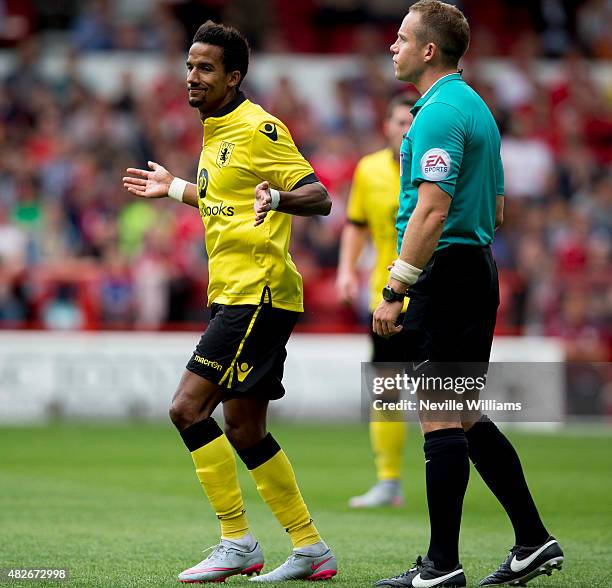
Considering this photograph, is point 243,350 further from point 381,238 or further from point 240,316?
point 381,238

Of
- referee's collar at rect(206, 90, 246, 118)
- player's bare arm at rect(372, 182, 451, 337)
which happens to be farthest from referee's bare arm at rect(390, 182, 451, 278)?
referee's collar at rect(206, 90, 246, 118)

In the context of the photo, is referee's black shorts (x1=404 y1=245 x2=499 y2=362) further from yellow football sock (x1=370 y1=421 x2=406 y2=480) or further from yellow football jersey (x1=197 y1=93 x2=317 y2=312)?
yellow football sock (x1=370 y1=421 x2=406 y2=480)

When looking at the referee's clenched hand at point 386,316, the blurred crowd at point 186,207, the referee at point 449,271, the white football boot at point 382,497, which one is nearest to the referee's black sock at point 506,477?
the referee at point 449,271

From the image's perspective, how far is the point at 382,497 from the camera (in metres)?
9.41

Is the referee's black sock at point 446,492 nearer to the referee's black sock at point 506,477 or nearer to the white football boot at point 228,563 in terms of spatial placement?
the referee's black sock at point 506,477

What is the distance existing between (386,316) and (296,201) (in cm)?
75

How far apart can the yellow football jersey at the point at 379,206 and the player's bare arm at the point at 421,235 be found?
12.7 ft

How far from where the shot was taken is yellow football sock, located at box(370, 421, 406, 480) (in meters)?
9.51

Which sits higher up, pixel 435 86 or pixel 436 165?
pixel 435 86

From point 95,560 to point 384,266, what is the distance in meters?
3.73

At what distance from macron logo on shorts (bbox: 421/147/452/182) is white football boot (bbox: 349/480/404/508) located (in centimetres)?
415

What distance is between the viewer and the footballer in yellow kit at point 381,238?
30.7ft

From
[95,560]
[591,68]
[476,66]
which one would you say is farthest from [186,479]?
[591,68]

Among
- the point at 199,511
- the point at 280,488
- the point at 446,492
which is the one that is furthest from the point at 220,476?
the point at 199,511
